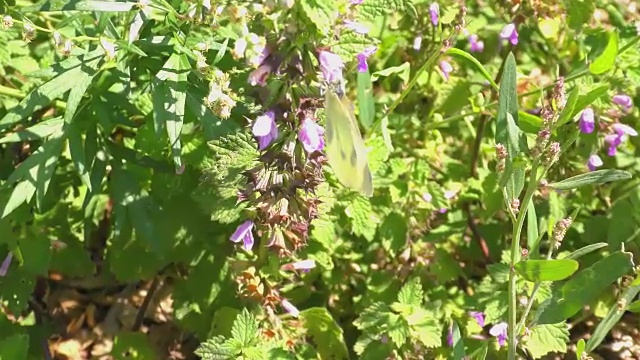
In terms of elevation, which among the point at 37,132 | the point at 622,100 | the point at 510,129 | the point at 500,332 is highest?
the point at 510,129

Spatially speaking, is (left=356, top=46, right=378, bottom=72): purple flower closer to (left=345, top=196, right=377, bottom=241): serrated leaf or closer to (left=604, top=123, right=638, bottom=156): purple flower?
(left=345, top=196, right=377, bottom=241): serrated leaf

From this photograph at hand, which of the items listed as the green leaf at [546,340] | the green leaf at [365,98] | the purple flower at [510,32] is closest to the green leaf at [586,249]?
the green leaf at [546,340]

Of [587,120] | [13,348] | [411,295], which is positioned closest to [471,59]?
[587,120]

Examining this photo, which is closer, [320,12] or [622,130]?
[320,12]

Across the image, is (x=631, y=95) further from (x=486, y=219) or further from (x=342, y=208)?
(x=342, y=208)

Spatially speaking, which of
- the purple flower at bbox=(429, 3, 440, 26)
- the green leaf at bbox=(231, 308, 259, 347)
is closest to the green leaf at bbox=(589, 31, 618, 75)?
the purple flower at bbox=(429, 3, 440, 26)

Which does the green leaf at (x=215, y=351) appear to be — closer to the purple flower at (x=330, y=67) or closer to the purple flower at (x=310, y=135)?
the purple flower at (x=310, y=135)

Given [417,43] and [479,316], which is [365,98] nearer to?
[417,43]
